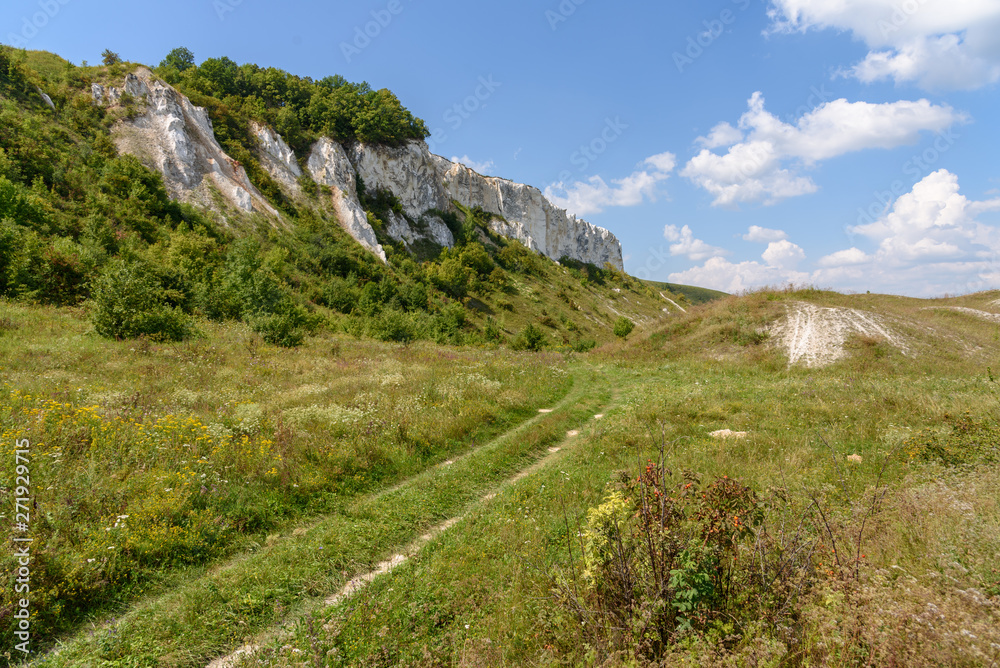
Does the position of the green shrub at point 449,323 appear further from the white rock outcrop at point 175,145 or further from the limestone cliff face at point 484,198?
the limestone cliff face at point 484,198

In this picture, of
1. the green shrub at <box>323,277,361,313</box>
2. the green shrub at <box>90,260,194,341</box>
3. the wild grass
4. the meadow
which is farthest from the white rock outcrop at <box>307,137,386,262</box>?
the meadow

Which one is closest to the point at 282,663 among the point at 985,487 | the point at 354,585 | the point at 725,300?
the point at 354,585

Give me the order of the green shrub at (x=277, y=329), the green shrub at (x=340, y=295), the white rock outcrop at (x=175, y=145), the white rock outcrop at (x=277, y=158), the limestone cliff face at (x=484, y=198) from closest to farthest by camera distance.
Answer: the green shrub at (x=277, y=329) → the white rock outcrop at (x=175, y=145) → the green shrub at (x=340, y=295) → the white rock outcrop at (x=277, y=158) → the limestone cliff face at (x=484, y=198)

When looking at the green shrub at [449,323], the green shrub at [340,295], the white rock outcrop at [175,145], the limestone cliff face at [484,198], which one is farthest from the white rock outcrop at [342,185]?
the green shrub at [340,295]

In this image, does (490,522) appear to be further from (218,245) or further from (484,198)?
(484,198)

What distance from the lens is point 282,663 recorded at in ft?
13.8

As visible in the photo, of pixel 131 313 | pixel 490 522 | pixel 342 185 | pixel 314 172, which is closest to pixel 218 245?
pixel 131 313

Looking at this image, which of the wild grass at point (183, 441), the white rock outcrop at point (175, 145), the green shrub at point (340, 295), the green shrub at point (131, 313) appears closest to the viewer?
the wild grass at point (183, 441)

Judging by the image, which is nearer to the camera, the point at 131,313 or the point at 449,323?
the point at 131,313

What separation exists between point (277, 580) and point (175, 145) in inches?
2153

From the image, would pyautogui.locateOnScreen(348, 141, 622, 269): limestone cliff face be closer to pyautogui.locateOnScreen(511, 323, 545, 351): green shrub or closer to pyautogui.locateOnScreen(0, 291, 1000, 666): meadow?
pyautogui.locateOnScreen(511, 323, 545, 351): green shrub

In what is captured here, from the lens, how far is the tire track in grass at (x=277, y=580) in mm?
4453

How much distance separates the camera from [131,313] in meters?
18.8

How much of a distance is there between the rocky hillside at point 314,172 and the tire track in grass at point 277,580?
48362mm
